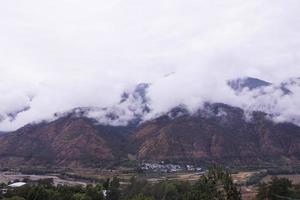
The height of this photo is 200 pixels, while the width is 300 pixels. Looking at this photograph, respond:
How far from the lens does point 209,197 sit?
136 feet

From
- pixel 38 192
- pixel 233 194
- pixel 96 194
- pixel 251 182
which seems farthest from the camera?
pixel 251 182

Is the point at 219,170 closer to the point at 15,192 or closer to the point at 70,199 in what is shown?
the point at 70,199

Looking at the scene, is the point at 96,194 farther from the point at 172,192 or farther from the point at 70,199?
the point at 172,192

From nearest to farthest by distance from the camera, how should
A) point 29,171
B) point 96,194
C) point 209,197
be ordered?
point 209,197 → point 96,194 → point 29,171

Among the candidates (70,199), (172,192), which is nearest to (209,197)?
(70,199)

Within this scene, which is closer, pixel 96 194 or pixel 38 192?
pixel 38 192

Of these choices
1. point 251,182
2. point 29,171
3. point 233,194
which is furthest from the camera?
point 29,171

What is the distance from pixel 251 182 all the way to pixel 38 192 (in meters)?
79.8

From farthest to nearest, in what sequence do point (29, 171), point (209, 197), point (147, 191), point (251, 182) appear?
point (29, 171) → point (251, 182) → point (147, 191) → point (209, 197)

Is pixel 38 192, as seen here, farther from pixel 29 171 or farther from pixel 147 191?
pixel 29 171

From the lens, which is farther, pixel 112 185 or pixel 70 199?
pixel 112 185

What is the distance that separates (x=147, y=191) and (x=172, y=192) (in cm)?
685

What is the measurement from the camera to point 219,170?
37938mm

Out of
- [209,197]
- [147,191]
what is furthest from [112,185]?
[209,197]
